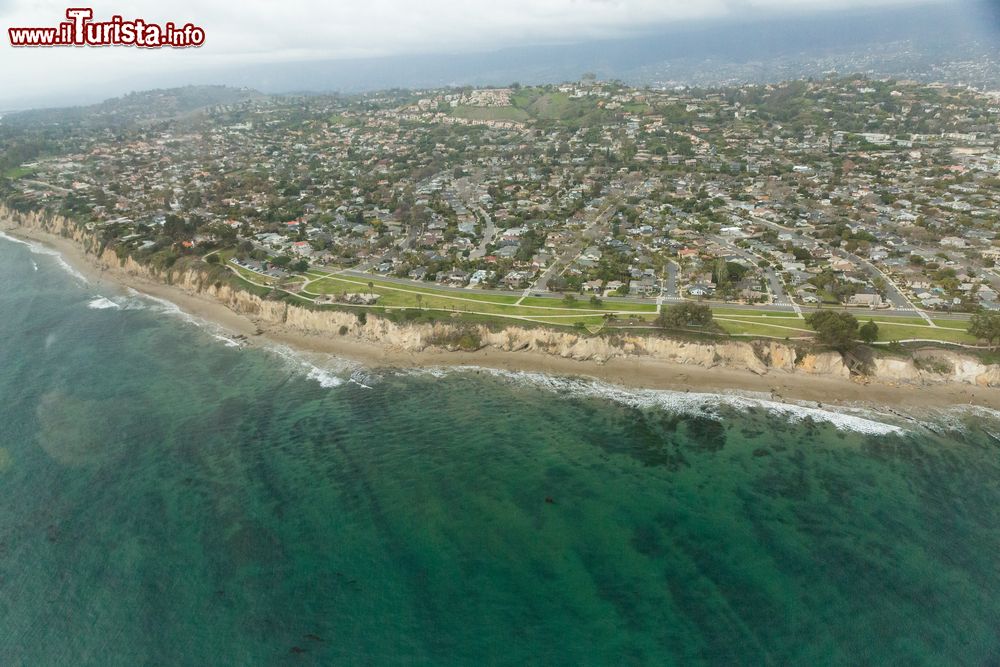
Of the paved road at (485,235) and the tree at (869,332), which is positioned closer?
the tree at (869,332)

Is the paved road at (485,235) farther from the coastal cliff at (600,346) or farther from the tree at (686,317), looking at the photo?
the tree at (686,317)

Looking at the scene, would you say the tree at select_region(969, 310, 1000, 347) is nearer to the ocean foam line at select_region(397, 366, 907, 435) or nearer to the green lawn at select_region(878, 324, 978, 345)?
the green lawn at select_region(878, 324, 978, 345)

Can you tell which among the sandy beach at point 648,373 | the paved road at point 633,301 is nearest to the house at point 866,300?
the paved road at point 633,301

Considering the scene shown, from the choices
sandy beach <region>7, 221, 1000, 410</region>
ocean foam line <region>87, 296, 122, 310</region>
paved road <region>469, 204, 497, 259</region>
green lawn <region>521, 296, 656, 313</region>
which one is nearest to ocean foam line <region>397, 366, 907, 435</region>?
sandy beach <region>7, 221, 1000, 410</region>

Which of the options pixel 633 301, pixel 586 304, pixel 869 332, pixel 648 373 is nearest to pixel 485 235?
pixel 586 304

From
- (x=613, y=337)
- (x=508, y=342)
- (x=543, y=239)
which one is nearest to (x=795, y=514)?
(x=613, y=337)

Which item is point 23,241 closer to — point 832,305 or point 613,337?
point 613,337
